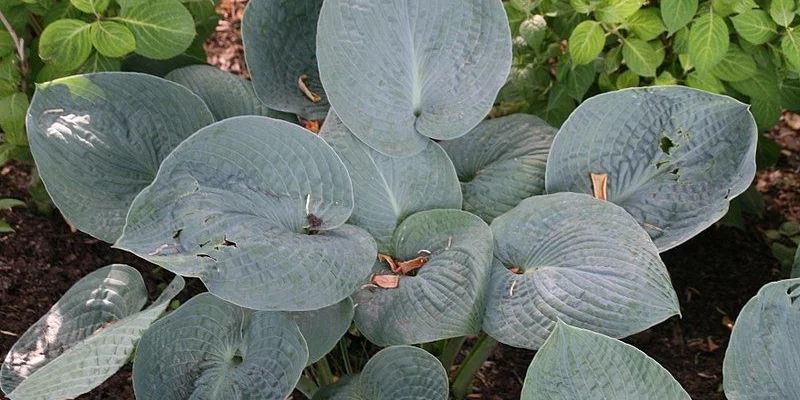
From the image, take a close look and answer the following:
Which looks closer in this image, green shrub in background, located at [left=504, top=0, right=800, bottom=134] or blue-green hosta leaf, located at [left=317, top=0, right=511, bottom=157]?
blue-green hosta leaf, located at [left=317, top=0, right=511, bottom=157]

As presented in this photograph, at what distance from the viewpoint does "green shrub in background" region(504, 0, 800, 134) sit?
138 centimetres

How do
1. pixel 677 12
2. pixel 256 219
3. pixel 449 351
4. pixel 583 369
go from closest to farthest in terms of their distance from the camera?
pixel 583 369 → pixel 256 219 → pixel 677 12 → pixel 449 351

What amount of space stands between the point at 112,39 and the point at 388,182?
0.46 metres

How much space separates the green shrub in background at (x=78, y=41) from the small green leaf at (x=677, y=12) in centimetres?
72

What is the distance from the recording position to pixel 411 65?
1.27 m

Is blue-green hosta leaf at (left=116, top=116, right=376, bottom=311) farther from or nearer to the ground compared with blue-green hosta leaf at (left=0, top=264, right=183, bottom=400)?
farther from the ground

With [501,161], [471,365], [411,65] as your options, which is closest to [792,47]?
[501,161]

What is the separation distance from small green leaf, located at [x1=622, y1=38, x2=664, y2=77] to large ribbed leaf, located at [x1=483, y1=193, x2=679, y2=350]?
32cm

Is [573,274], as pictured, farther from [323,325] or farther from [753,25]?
[753,25]

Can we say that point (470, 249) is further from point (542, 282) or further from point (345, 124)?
point (345, 124)

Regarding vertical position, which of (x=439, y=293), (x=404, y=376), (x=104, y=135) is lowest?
(x=404, y=376)

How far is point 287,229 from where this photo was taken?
1.18 metres

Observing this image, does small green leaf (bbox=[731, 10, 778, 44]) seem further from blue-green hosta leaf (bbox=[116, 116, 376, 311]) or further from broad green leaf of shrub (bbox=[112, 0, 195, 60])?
broad green leaf of shrub (bbox=[112, 0, 195, 60])

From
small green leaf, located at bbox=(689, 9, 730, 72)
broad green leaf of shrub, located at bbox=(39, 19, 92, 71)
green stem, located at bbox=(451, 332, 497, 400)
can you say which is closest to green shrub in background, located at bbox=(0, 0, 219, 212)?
broad green leaf of shrub, located at bbox=(39, 19, 92, 71)
